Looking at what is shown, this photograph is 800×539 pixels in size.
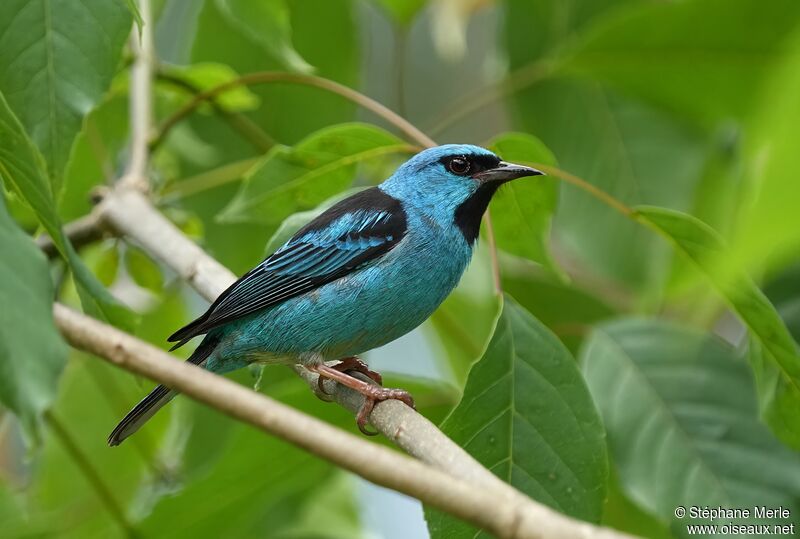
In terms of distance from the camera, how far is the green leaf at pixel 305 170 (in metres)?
3.14

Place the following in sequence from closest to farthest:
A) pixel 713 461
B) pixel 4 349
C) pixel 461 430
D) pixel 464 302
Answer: pixel 4 349
pixel 461 430
pixel 713 461
pixel 464 302

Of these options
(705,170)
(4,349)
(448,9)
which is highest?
(4,349)

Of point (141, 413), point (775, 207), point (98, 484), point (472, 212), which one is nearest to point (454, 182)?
point (472, 212)

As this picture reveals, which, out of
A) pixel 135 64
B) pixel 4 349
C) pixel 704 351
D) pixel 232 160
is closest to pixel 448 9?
pixel 232 160

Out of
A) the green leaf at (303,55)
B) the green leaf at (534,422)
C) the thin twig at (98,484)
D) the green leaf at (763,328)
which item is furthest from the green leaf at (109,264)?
the green leaf at (763,328)

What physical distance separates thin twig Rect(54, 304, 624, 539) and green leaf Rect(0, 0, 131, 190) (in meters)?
1.00

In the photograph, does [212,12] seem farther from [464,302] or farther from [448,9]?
[464,302]

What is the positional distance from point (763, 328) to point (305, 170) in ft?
4.66

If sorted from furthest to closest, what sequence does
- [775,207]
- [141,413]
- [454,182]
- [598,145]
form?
[598,145] < [454,182] < [141,413] < [775,207]

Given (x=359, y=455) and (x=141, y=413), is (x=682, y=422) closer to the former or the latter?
(x=141, y=413)

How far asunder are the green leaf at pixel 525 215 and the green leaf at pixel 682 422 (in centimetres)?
62

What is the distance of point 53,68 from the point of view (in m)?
2.53

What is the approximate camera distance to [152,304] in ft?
15.0

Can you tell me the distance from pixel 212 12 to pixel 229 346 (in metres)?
1.66
